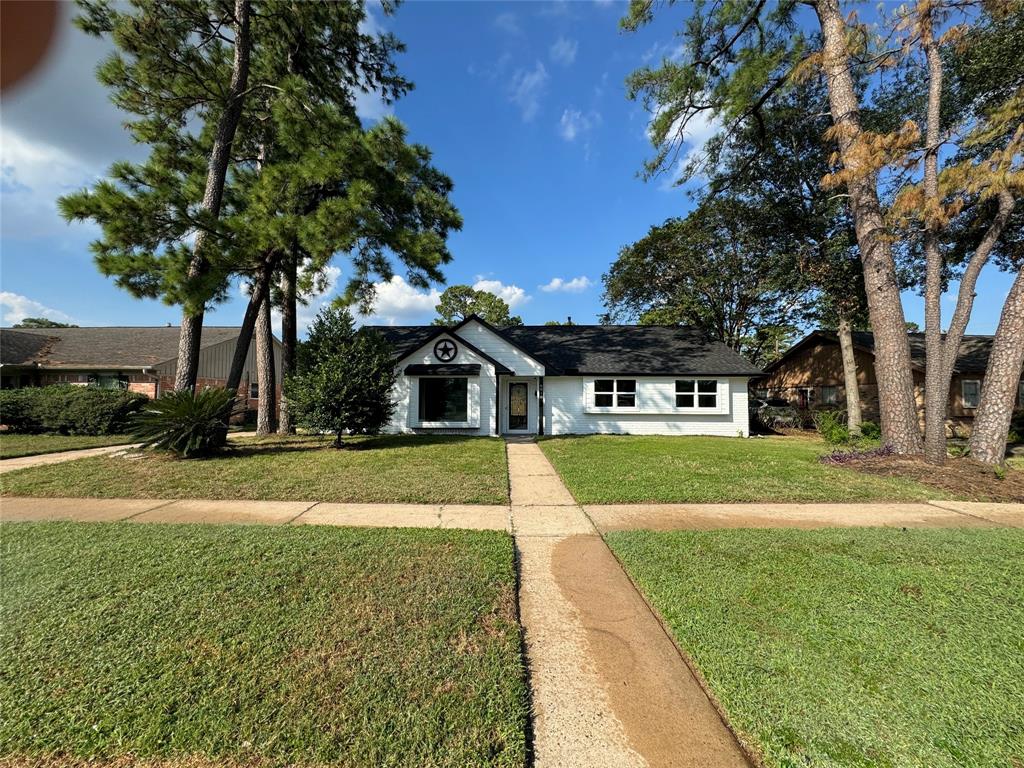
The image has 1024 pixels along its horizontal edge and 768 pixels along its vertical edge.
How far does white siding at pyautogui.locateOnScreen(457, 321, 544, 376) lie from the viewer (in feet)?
51.9

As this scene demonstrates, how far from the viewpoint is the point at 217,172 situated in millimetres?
11141

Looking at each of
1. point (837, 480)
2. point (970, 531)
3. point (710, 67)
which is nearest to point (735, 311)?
point (710, 67)

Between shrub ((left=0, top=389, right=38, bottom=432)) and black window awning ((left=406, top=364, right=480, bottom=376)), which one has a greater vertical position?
black window awning ((left=406, top=364, right=480, bottom=376))

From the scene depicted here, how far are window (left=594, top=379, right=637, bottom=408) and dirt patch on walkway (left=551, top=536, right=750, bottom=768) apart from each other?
13.2 metres

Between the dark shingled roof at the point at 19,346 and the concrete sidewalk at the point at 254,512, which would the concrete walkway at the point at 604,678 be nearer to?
the concrete sidewalk at the point at 254,512

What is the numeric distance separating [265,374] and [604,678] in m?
15.7

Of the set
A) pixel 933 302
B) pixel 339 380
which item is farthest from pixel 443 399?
pixel 933 302

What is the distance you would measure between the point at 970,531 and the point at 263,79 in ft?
58.1

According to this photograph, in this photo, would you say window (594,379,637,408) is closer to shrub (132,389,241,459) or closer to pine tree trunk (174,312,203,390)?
shrub (132,389,241,459)

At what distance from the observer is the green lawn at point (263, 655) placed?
1818 mm

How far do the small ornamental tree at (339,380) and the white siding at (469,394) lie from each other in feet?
11.4

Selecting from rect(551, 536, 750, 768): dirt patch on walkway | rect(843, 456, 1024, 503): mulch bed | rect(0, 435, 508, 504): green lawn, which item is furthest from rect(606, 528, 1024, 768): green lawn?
rect(0, 435, 508, 504): green lawn

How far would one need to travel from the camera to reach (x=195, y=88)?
37.1 feet

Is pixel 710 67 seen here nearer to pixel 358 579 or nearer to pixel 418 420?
pixel 418 420
